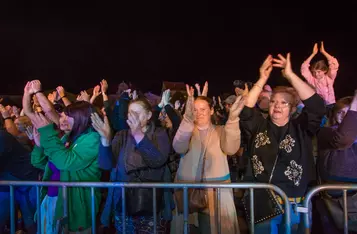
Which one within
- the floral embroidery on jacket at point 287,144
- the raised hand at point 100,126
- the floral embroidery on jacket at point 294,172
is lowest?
the floral embroidery on jacket at point 294,172

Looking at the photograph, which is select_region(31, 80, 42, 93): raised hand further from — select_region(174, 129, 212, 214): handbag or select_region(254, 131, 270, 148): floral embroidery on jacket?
select_region(254, 131, 270, 148): floral embroidery on jacket

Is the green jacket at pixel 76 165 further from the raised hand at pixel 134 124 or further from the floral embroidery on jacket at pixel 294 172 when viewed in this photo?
the floral embroidery on jacket at pixel 294 172

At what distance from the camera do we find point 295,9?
9969 mm

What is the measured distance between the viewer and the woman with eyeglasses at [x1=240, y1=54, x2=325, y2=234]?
2920 millimetres

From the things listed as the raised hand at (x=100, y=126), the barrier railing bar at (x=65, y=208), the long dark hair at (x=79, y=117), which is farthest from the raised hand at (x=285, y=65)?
the barrier railing bar at (x=65, y=208)

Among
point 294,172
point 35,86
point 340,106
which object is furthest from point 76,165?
point 340,106

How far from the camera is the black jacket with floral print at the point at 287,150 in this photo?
295 cm

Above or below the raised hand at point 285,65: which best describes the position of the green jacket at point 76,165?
below

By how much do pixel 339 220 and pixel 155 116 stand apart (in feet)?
7.92

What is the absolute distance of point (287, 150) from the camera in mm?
2996

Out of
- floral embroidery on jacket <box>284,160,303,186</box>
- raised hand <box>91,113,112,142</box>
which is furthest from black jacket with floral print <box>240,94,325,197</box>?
raised hand <box>91,113,112,142</box>

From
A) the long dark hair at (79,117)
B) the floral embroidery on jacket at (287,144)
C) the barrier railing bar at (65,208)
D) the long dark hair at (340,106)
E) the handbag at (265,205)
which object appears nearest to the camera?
the handbag at (265,205)

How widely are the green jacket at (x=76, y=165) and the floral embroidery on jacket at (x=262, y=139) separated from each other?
4.91ft

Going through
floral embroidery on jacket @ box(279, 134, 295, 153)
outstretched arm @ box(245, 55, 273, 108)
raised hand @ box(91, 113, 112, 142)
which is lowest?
floral embroidery on jacket @ box(279, 134, 295, 153)
